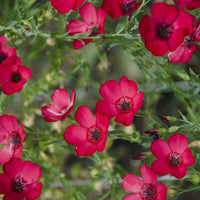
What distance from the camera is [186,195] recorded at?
151cm

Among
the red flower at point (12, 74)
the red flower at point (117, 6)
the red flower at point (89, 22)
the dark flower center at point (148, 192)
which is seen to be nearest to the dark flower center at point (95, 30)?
the red flower at point (89, 22)

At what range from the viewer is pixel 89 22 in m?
0.99

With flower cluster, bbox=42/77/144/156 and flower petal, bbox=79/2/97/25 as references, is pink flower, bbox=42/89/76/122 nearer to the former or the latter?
flower cluster, bbox=42/77/144/156

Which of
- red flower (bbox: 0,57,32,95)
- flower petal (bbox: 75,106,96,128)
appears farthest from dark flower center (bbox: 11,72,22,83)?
flower petal (bbox: 75,106,96,128)

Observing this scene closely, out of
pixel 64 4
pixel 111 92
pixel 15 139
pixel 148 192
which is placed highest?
pixel 64 4

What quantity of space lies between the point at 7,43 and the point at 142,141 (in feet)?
1.55

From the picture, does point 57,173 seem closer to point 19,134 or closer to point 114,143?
point 114,143

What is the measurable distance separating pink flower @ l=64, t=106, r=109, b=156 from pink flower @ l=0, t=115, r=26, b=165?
149mm

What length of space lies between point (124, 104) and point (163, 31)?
0.23m

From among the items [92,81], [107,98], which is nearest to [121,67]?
[92,81]

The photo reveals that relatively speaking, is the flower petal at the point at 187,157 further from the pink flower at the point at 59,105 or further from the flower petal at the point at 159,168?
the pink flower at the point at 59,105

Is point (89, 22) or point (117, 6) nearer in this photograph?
point (117, 6)

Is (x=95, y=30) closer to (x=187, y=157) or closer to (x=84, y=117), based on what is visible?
(x=84, y=117)

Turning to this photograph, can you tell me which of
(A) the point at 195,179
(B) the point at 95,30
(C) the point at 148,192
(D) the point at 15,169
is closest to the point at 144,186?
(C) the point at 148,192
